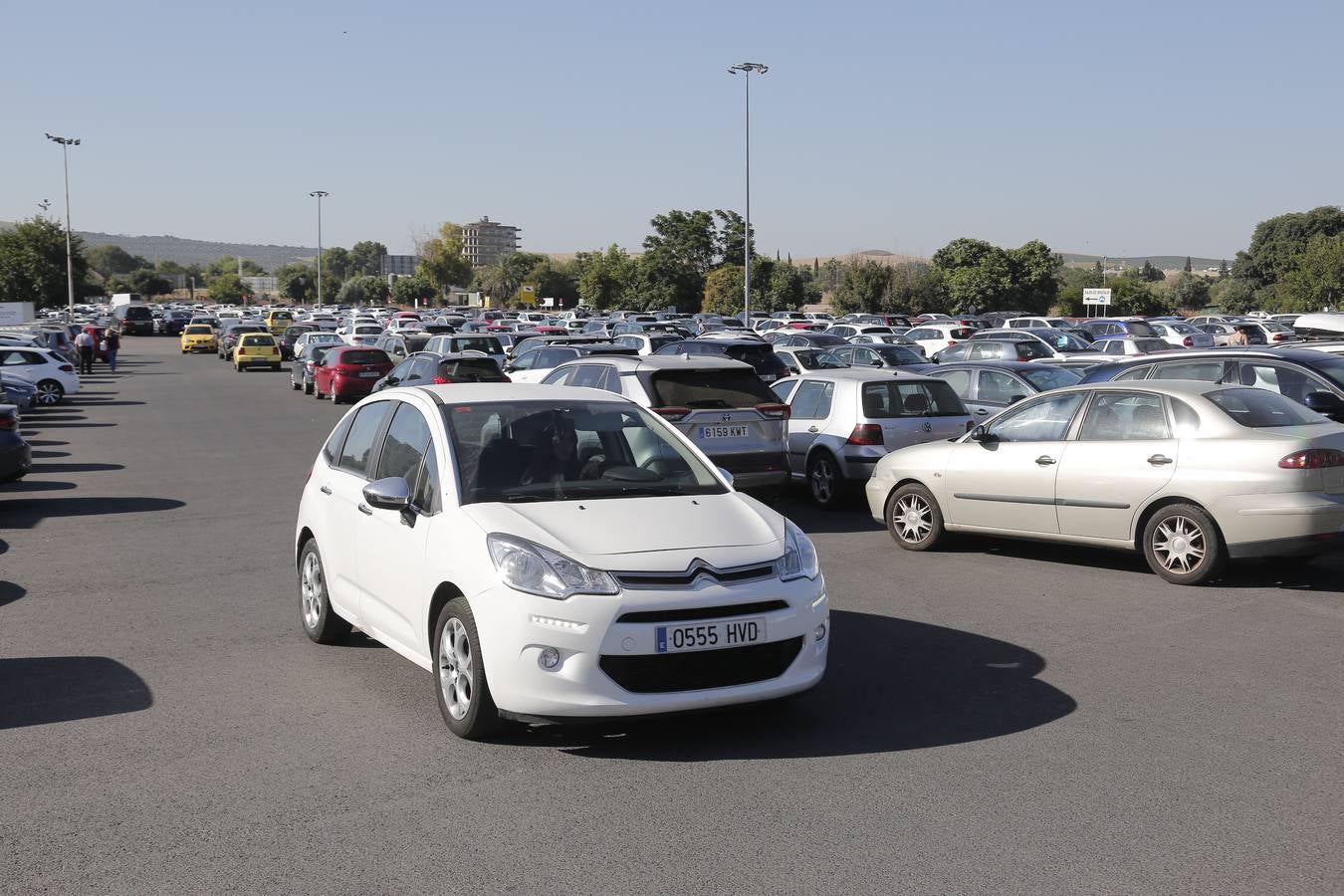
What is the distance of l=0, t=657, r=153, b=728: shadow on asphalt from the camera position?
6.19 meters

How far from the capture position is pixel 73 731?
5.89 metres

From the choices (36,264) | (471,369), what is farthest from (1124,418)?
(36,264)

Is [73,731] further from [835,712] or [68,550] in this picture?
[68,550]

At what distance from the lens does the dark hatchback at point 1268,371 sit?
13.2m

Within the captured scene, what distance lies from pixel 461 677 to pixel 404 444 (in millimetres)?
1497

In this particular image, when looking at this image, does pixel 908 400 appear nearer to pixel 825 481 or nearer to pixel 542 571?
pixel 825 481

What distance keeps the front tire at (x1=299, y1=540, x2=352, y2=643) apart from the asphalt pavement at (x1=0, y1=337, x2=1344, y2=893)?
0.13 meters

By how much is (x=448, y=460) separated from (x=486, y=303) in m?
125

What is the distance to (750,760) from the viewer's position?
17.8ft

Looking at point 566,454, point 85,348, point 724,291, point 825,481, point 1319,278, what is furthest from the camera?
point 724,291

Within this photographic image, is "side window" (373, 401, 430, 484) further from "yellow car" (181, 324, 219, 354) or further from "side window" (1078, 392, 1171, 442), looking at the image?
"yellow car" (181, 324, 219, 354)

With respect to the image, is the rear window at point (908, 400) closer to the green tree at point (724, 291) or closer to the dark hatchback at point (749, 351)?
the dark hatchback at point (749, 351)

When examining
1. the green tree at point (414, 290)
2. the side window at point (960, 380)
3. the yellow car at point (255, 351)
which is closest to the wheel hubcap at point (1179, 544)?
the side window at point (960, 380)

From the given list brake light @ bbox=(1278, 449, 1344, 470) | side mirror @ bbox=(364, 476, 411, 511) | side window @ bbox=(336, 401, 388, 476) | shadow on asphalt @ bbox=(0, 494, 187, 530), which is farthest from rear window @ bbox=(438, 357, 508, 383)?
side mirror @ bbox=(364, 476, 411, 511)
